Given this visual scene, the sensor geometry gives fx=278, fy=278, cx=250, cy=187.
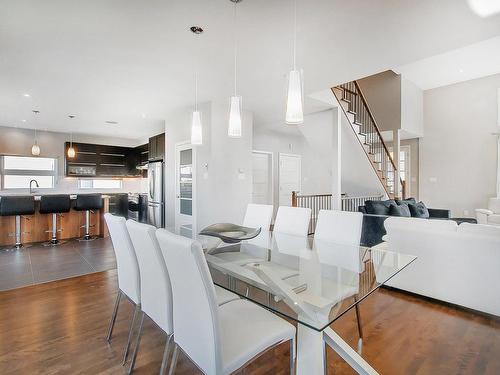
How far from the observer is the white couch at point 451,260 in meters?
2.43

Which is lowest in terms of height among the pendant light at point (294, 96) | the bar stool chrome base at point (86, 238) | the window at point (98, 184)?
the bar stool chrome base at point (86, 238)

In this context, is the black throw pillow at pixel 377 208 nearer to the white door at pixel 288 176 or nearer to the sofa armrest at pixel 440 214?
the sofa armrest at pixel 440 214

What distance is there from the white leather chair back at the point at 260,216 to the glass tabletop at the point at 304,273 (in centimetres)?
37

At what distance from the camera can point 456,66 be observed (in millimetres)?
6191

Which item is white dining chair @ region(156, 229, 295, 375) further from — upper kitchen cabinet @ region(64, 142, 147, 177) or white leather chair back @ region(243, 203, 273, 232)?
upper kitchen cabinet @ region(64, 142, 147, 177)

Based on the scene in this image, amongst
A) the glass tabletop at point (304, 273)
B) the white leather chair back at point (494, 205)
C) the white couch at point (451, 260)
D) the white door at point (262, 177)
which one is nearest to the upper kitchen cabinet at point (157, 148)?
the white door at point (262, 177)

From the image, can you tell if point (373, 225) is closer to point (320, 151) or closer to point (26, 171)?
point (320, 151)

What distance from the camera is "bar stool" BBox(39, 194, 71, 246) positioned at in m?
5.14

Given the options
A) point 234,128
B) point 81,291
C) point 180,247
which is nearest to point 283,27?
point 234,128

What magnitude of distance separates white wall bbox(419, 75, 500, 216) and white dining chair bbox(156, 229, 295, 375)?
299 inches

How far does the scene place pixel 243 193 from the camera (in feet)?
15.9

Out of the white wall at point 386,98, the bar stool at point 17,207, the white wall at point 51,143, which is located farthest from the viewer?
the white wall at point 386,98

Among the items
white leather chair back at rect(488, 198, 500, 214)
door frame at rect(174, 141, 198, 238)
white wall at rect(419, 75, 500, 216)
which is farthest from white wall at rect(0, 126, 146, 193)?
white leather chair back at rect(488, 198, 500, 214)

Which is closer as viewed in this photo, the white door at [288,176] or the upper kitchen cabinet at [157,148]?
the upper kitchen cabinet at [157,148]
